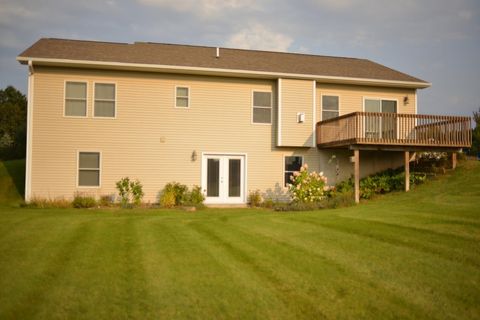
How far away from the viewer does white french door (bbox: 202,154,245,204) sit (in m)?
16.9

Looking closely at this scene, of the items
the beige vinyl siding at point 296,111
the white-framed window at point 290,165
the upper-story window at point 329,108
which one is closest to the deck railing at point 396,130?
the beige vinyl siding at point 296,111

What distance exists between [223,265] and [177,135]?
35.7ft

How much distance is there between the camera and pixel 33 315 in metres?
4.58

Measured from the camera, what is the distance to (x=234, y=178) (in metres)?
17.1

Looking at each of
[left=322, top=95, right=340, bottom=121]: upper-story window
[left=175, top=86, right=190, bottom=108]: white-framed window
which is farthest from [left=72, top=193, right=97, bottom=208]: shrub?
[left=322, top=95, right=340, bottom=121]: upper-story window

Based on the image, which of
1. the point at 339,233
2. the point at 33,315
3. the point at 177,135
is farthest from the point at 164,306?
the point at 177,135

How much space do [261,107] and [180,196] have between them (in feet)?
16.0

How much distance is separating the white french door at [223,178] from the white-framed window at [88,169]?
13.1 feet

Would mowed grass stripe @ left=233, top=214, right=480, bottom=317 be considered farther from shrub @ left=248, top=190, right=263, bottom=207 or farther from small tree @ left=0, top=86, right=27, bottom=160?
small tree @ left=0, top=86, right=27, bottom=160

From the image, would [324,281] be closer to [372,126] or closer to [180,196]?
[180,196]

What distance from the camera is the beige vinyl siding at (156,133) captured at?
1577cm

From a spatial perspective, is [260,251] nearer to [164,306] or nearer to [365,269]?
[365,269]

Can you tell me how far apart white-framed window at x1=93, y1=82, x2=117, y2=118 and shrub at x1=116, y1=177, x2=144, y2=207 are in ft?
8.50

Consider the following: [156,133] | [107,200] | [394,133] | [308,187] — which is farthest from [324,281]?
[394,133]
